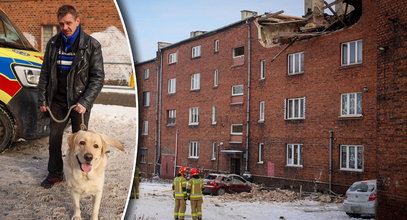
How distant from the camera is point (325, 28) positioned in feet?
73.9

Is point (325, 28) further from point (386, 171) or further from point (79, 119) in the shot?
point (79, 119)

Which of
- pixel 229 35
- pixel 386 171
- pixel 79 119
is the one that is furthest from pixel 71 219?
pixel 229 35

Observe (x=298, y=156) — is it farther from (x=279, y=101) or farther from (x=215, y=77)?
(x=215, y=77)

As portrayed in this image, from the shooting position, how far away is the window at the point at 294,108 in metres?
22.4

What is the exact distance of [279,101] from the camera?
75.3 feet

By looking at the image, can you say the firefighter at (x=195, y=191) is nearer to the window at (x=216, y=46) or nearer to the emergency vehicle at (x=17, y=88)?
the emergency vehicle at (x=17, y=88)

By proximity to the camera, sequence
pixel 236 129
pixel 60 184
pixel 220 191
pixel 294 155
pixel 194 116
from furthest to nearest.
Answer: pixel 194 116, pixel 236 129, pixel 220 191, pixel 294 155, pixel 60 184

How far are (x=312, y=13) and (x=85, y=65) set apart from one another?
2344cm

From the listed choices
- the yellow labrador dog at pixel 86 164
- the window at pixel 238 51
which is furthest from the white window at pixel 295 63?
the yellow labrador dog at pixel 86 164

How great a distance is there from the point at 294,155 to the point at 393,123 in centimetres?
1384

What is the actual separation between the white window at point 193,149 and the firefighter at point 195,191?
15.9 meters

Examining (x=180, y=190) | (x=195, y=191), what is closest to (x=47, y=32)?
(x=195, y=191)

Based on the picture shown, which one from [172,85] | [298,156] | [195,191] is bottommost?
[195,191]

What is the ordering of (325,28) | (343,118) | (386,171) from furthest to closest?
(325,28) → (343,118) → (386,171)
